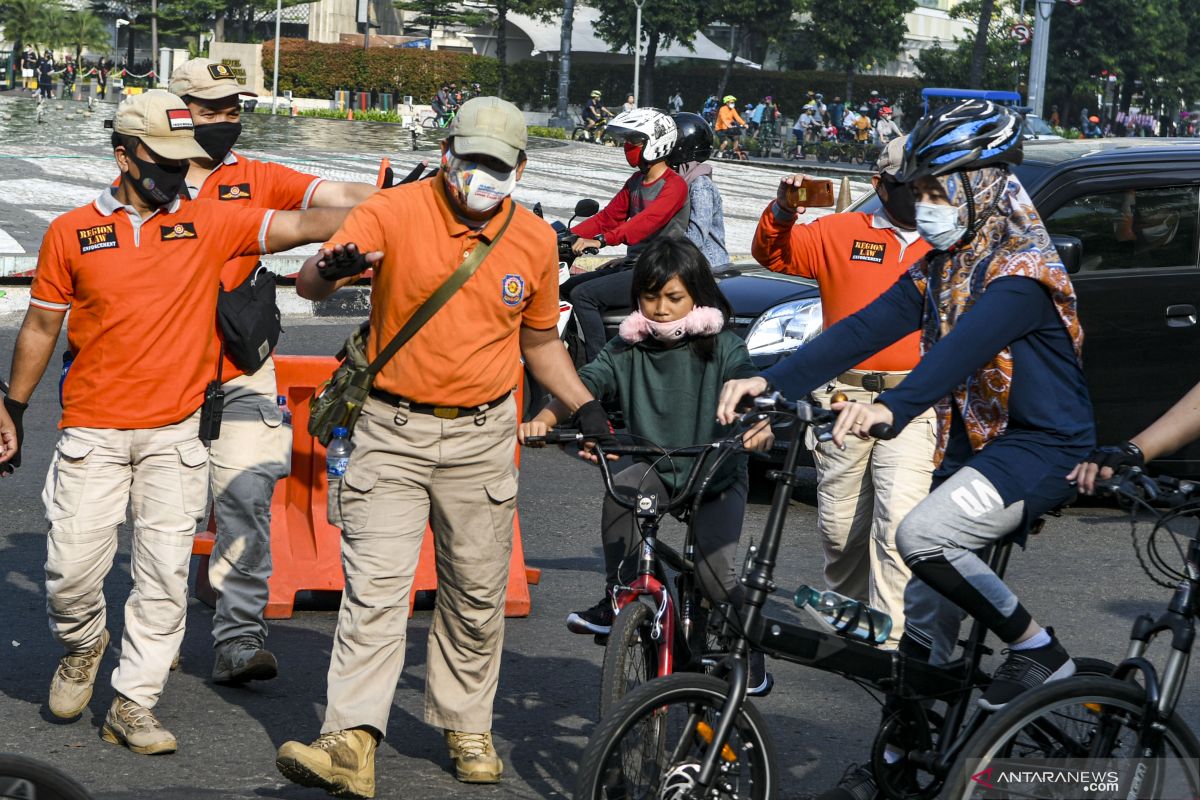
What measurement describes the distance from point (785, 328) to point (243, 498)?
154 inches

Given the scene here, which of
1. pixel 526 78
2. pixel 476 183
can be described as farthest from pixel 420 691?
pixel 526 78

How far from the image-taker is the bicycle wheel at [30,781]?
298 centimetres

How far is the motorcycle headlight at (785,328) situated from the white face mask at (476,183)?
4.23m

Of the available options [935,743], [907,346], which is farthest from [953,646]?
[907,346]

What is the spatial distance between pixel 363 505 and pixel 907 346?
2223 millimetres

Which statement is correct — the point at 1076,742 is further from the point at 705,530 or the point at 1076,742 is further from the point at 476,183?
the point at 476,183

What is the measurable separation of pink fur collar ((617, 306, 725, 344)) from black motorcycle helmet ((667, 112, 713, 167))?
381 cm

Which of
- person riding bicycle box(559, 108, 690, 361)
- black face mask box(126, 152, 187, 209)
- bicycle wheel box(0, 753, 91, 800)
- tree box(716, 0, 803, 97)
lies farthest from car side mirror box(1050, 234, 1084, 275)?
tree box(716, 0, 803, 97)

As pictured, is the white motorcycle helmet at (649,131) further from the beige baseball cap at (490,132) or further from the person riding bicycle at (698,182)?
the beige baseball cap at (490,132)

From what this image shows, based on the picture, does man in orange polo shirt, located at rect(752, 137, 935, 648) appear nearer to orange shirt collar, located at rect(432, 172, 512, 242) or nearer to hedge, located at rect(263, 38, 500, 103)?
orange shirt collar, located at rect(432, 172, 512, 242)

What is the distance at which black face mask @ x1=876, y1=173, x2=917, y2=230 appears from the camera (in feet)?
18.8

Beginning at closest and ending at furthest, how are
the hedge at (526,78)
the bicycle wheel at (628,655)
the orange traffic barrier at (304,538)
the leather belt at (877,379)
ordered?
1. the bicycle wheel at (628,655)
2. the leather belt at (877,379)
3. the orange traffic barrier at (304,538)
4. the hedge at (526,78)

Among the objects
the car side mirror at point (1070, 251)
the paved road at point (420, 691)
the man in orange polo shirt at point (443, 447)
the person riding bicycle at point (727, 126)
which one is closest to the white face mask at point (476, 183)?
the man in orange polo shirt at point (443, 447)

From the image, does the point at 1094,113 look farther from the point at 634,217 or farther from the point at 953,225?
the point at 953,225
